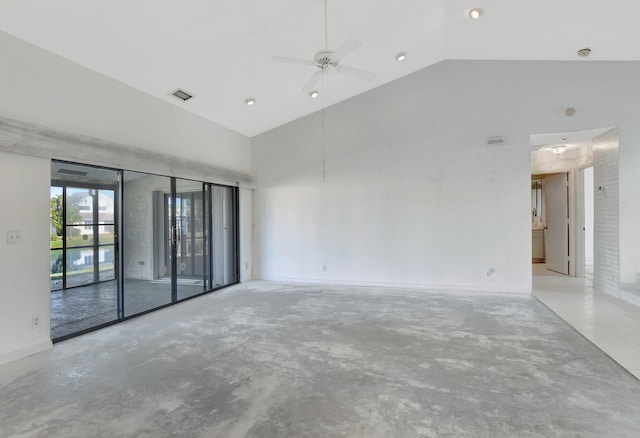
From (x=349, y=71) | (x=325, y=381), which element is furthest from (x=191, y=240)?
(x=325, y=381)

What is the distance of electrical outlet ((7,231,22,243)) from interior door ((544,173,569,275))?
29.1ft

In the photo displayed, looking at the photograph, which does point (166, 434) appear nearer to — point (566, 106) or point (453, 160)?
point (453, 160)

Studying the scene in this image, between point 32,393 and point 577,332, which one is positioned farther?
point 577,332

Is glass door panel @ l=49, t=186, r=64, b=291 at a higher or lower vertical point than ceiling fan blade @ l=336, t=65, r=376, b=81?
lower

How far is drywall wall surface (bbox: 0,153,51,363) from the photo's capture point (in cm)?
298

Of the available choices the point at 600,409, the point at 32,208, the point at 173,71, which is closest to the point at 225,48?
the point at 173,71

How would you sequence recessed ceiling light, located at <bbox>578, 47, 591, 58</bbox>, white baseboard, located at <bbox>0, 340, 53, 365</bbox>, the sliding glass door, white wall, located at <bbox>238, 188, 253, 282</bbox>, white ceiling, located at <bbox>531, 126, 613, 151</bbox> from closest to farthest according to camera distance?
white baseboard, located at <bbox>0, 340, 53, 365</bbox>, recessed ceiling light, located at <bbox>578, 47, 591, 58</bbox>, white ceiling, located at <bbox>531, 126, 613, 151</bbox>, the sliding glass door, white wall, located at <bbox>238, 188, 253, 282</bbox>

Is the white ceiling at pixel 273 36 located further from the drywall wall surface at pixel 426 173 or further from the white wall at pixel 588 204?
the white wall at pixel 588 204

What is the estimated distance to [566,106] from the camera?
16.7 ft

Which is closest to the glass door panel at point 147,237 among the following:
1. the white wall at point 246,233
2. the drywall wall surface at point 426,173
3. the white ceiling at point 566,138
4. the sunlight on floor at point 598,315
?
the white wall at point 246,233

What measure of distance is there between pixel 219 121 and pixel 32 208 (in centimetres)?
320

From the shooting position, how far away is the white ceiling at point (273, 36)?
10.2 ft

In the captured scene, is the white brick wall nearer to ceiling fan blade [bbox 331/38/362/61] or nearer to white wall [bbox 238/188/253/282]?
ceiling fan blade [bbox 331/38/362/61]

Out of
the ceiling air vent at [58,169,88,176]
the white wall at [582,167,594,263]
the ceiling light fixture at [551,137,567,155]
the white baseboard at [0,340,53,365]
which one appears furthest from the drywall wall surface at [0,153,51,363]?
the white wall at [582,167,594,263]
